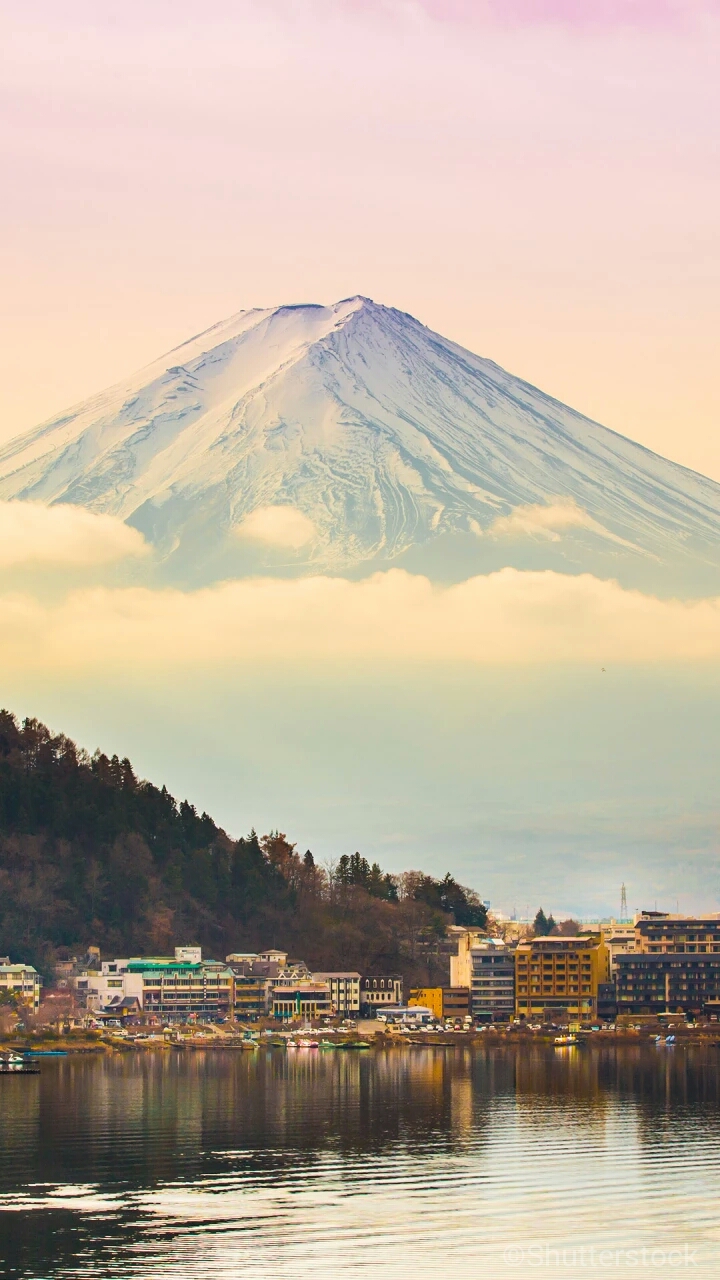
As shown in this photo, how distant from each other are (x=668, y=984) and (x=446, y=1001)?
570 inches

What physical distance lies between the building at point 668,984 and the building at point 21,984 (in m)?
37.1

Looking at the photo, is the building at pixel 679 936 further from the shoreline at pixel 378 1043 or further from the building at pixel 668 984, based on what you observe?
the shoreline at pixel 378 1043

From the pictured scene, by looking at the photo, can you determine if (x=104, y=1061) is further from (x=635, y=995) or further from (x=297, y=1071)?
(x=635, y=995)

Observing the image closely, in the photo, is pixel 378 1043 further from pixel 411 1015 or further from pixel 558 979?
pixel 558 979

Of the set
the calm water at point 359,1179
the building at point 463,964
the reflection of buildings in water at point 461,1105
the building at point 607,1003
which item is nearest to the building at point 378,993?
the building at point 463,964

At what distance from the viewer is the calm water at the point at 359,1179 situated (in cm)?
Answer: 3291

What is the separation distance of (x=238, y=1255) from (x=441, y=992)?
87871 millimetres

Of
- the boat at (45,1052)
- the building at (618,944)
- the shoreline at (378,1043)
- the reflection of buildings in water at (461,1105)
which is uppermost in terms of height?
the building at (618,944)

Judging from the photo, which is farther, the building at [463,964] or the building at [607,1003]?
the building at [463,964]

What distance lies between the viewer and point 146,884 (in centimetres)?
11919

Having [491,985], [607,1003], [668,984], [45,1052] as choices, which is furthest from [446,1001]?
[45,1052]

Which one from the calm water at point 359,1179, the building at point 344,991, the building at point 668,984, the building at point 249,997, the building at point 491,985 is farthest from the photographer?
the building at point 491,985

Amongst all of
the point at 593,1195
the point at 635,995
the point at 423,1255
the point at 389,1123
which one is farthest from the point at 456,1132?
the point at 635,995

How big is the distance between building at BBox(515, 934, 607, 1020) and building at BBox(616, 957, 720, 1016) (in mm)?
1663
